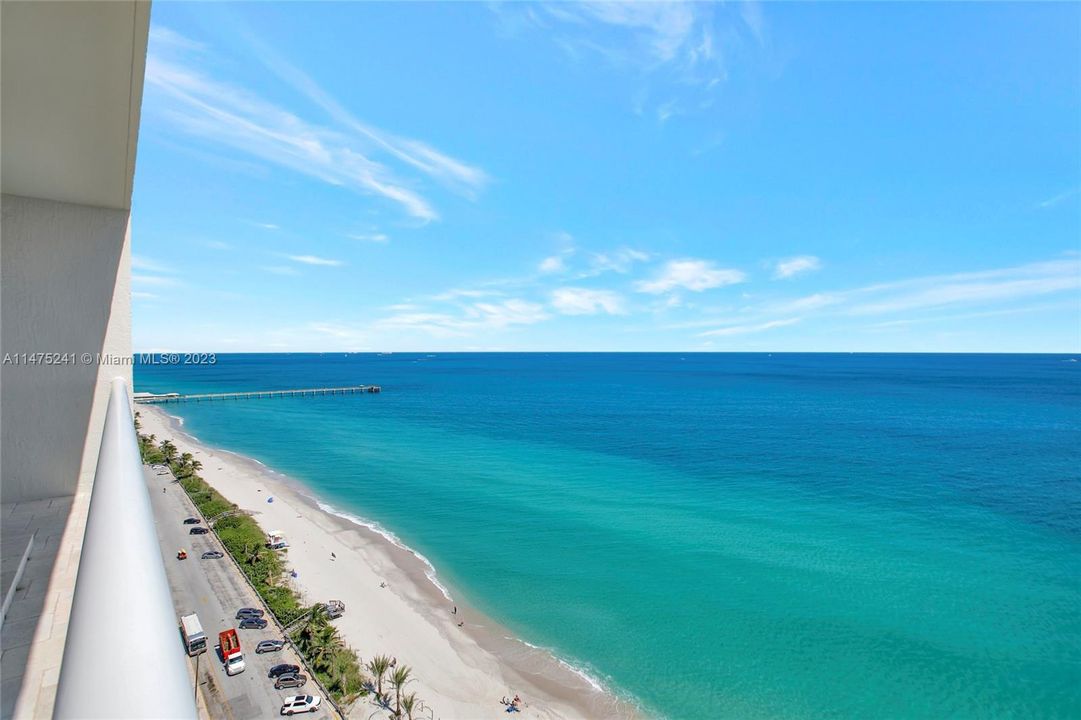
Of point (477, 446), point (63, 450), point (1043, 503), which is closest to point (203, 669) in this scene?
point (63, 450)

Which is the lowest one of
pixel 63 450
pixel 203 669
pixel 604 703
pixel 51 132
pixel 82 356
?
pixel 604 703

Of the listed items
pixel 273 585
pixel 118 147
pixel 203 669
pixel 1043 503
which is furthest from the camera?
pixel 1043 503

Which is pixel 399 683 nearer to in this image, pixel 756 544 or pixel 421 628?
pixel 421 628

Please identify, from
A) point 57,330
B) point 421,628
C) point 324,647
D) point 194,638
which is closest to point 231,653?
point 194,638

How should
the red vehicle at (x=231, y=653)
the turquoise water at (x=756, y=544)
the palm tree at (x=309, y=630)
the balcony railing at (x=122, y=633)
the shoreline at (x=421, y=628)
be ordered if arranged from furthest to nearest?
the turquoise water at (x=756, y=544) < the palm tree at (x=309, y=630) < the shoreline at (x=421, y=628) < the red vehicle at (x=231, y=653) < the balcony railing at (x=122, y=633)

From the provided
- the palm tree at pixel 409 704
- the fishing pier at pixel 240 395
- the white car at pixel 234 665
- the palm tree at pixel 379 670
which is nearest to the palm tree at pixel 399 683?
the palm tree at pixel 409 704

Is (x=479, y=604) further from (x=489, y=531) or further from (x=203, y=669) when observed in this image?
(x=203, y=669)

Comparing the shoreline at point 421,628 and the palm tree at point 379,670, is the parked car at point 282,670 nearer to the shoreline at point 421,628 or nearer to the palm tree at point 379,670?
the palm tree at point 379,670
